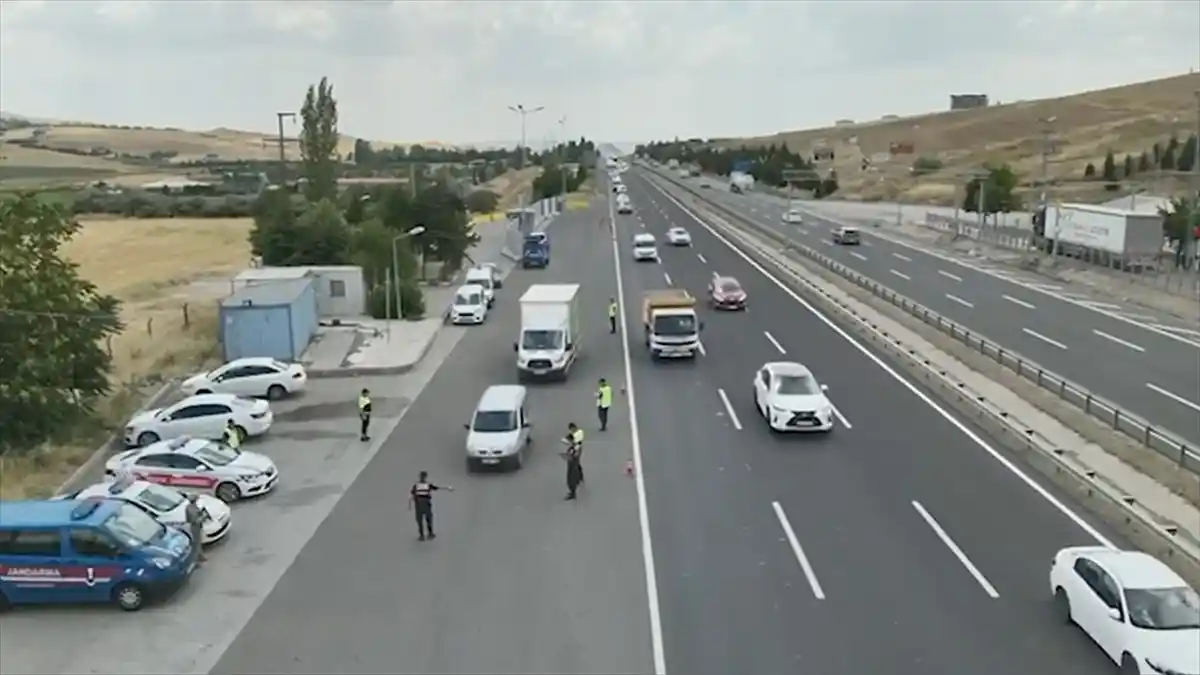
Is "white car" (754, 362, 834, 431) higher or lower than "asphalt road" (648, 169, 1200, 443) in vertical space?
higher

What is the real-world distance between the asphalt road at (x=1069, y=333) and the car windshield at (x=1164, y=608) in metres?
11.6

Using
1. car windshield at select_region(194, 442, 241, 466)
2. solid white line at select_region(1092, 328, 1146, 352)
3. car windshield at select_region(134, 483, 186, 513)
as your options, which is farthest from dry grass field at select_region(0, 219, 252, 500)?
solid white line at select_region(1092, 328, 1146, 352)

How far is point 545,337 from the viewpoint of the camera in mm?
32969

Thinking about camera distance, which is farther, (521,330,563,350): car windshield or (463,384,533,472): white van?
(521,330,563,350): car windshield

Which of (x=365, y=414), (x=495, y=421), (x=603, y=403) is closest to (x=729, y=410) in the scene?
(x=603, y=403)

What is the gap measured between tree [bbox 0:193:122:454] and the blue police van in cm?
1009

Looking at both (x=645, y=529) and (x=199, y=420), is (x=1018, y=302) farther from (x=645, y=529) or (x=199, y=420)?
(x=199, y=420)

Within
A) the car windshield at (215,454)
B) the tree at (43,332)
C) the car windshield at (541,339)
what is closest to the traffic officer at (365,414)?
the car windshield at (215,454)

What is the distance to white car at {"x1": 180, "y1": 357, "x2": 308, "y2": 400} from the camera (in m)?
31.3

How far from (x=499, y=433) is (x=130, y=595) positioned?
8.73 m

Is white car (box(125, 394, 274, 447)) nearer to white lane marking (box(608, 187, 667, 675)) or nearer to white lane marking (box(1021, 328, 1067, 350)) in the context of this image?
white lane marking (box(608, 187, 667, 675))

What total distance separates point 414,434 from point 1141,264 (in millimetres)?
39943

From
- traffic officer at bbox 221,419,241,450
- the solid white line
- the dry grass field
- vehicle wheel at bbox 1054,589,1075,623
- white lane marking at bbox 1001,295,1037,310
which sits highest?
vehicle wheel at bbox 1054,589,1075,623

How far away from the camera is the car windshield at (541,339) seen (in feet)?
108
